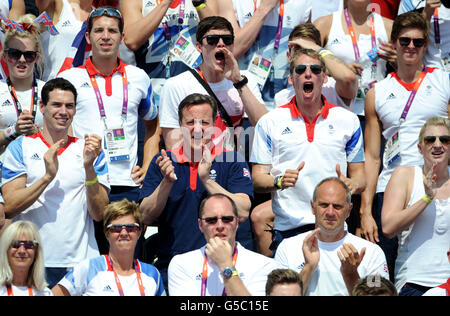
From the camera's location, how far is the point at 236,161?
765 cm

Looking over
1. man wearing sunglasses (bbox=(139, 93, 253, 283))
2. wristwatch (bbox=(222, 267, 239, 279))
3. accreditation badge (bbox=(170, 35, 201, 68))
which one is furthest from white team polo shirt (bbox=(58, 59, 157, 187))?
wristwatch (bbox=(222, 267, 239, 279))

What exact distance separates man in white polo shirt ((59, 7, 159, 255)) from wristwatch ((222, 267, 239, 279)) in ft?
5.78

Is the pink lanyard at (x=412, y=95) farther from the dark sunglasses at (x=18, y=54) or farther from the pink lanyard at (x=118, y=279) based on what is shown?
Result: the dark sunglasses at (x=18, y=54)

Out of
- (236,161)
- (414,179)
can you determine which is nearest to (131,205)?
(236,161)

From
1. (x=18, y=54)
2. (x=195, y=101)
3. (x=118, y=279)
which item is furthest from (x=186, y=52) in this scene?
(x=118, y=279)

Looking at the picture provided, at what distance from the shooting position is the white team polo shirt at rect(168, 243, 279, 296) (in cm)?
670

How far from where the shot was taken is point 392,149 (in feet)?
26.9

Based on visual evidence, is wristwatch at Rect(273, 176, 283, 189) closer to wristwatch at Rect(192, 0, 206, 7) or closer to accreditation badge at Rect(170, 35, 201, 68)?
accreditation badge at Rect(170, 35, 201, 68)

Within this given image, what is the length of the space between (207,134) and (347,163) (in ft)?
4.16

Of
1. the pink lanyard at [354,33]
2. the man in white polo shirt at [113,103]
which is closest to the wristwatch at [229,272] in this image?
the man in white polo shirt at [113,103]

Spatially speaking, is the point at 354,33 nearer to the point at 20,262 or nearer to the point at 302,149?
the point at 302,149

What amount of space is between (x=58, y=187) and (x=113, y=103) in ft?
3.82

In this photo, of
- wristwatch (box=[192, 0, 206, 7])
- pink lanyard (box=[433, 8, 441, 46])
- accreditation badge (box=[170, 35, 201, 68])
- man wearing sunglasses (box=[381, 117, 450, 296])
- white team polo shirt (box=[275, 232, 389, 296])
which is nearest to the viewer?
white team polo shirt (box=[275, 232, 389, 296])

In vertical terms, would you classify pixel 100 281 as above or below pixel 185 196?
below
